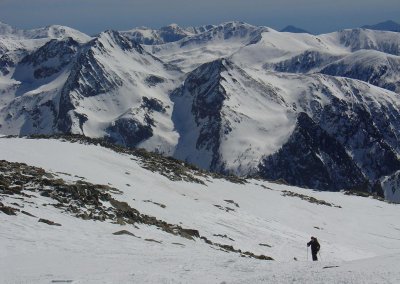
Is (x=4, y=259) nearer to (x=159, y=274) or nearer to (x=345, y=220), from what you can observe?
(x=159, y=274)

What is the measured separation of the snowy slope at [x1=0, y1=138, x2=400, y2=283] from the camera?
23.0m

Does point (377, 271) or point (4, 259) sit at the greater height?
point (377, 271)

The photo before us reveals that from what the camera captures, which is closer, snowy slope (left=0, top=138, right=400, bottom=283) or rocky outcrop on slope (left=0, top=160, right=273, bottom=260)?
snowy slope (left=0, top=138, right=400, bottom=283)

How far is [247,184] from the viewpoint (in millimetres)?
79875

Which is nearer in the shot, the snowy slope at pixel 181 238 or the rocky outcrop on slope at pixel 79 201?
the snowy slope at pixel 181 238

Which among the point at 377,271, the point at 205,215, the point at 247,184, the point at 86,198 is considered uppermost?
the point at 377,271

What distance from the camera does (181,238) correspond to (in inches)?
1380

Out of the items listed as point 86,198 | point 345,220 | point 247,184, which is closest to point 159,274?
point 86,198

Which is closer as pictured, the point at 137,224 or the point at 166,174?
the point at 137,224

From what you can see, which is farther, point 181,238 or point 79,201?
point 79,201

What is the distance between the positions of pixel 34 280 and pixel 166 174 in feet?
139

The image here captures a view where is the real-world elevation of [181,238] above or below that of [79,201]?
below

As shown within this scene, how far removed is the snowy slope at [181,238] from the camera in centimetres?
2298

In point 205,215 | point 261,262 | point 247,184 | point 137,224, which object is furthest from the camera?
point 247,184
